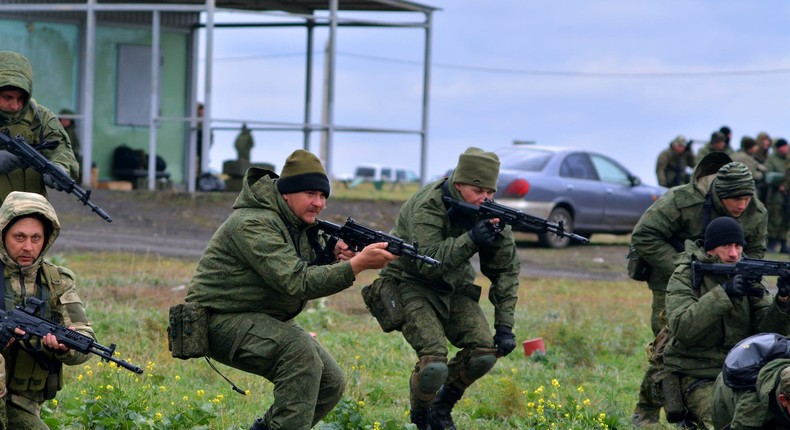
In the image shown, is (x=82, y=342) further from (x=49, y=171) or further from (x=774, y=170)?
(x=774, y=170)

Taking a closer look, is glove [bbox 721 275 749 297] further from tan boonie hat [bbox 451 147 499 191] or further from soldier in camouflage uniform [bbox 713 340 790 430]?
tan boonie hat [bbox 451 147 499 191]

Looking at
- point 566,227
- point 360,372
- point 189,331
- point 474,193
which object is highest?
point 474,193

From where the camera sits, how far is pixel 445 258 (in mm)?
7367

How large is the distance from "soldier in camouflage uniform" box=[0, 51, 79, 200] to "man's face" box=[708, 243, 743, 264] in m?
4.21

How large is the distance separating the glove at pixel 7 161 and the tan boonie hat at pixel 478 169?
9.40ft

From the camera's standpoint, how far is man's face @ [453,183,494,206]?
302 inches

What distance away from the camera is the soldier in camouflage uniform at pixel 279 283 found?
20.8 ft

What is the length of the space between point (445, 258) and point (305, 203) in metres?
1.14

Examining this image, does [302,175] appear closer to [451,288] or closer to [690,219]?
[451,288]

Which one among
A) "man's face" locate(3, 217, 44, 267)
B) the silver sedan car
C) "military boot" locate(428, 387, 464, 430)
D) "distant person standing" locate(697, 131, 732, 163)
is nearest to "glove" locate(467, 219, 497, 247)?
"military boot" locate(428, 387, 464, 430)

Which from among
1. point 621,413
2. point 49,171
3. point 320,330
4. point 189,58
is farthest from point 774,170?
point 49,171

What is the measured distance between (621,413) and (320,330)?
156 inches

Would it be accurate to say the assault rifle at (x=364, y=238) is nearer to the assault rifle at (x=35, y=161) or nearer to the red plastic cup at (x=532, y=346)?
the assault rifle at (x=35, y=161)

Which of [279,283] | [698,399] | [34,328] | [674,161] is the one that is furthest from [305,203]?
[674,161]
